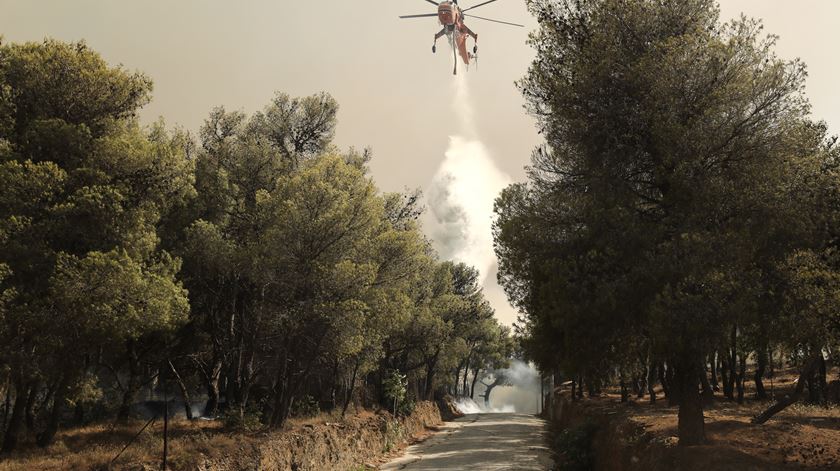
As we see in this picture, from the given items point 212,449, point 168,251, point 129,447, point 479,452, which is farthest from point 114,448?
point 479,452

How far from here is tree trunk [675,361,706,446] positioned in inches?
583

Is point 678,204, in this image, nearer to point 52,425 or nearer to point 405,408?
point 52,425

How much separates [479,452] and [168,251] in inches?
747

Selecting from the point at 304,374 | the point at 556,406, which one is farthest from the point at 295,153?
the point at 556,406

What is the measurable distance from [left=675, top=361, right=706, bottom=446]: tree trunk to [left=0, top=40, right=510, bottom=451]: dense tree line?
11.9 meters

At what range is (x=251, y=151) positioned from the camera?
27.7 m

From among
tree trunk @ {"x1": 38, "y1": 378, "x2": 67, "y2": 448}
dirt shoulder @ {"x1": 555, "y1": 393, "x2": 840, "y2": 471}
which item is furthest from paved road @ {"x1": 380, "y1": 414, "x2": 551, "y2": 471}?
tree trunk @ {"x1": 38, "y1": 378, "x2": 67, "y2": 448}

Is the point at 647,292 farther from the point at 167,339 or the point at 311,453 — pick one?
the point at 167,339

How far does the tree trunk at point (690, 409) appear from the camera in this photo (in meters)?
14.8

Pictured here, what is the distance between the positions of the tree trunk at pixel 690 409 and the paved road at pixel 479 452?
1133 cm

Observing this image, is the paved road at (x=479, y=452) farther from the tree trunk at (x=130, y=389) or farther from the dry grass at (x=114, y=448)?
the tree trunk at (x=130, y=389)

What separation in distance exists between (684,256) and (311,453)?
52.8ft

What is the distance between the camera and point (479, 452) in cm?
3155

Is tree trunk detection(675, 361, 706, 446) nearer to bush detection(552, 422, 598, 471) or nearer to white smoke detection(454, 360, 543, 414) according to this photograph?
bush detection(552, 422, 598, 471)
